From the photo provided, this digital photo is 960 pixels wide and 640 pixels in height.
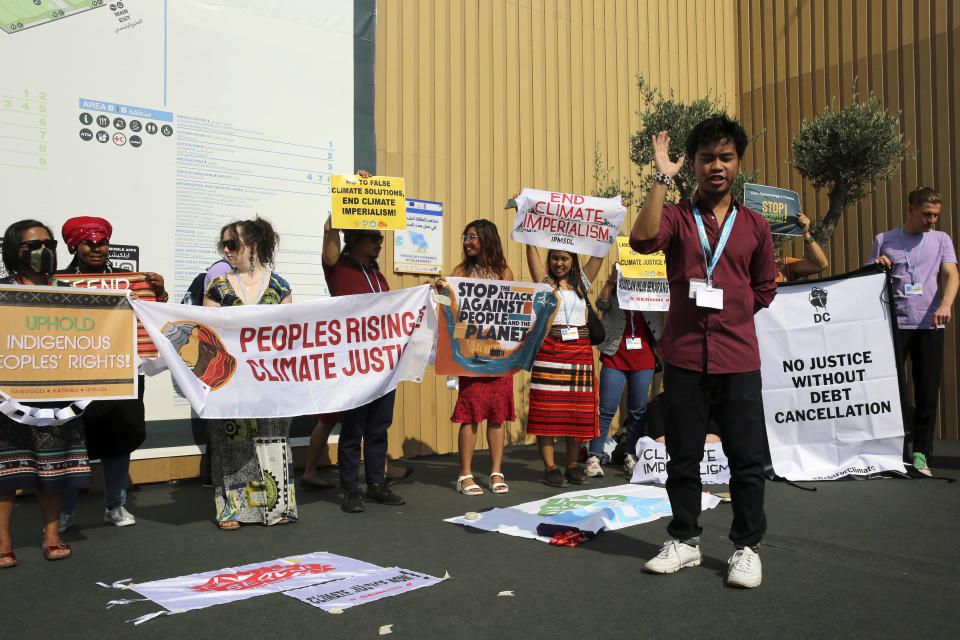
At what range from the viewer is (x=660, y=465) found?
538 centimetres

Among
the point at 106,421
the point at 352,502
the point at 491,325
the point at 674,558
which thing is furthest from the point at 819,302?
the point at 106,421

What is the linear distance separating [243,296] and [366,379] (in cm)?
83

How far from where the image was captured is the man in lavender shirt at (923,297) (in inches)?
220

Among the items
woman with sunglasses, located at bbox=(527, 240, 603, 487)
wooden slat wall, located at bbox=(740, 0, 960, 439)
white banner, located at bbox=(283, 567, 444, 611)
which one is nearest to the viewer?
white banner, located at bbox=(283, 567, 444, 611)

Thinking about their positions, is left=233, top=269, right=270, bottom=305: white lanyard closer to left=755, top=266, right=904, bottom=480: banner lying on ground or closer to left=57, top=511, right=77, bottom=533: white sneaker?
left=57, top=511, right=77, bottom=533: white sneaker

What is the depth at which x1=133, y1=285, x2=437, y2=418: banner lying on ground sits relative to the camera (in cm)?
396

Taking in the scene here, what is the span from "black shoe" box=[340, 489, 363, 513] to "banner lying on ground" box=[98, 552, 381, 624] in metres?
1.03

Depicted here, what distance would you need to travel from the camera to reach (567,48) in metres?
8.30

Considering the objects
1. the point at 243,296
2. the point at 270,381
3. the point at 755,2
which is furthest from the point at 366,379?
the point at 755,2

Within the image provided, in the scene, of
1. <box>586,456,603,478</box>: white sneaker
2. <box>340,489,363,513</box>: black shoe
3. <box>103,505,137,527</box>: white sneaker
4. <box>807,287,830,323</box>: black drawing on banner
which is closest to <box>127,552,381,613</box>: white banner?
<box>340,489,363,513</box>: black shoe

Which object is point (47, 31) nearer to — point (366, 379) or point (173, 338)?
point (173, 338)

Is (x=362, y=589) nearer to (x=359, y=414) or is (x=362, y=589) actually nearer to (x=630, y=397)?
(x=359, y=414)

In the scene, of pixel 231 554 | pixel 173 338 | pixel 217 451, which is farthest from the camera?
pixel 217 451

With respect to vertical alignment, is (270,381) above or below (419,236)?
below
